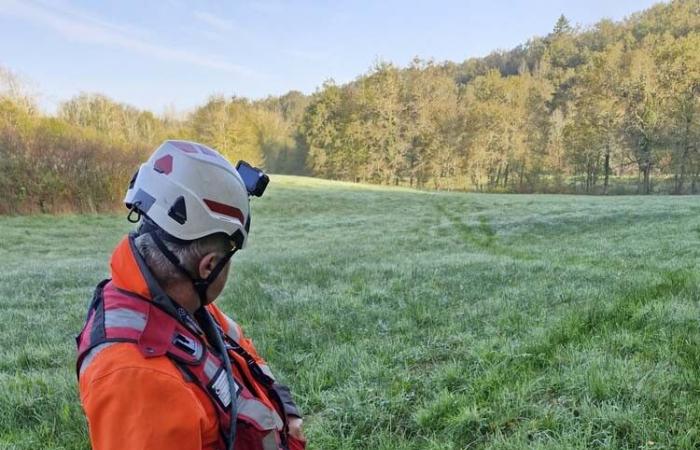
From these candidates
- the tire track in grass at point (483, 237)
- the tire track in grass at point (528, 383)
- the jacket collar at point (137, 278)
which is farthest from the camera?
the tire track in grass at point (483, 237)

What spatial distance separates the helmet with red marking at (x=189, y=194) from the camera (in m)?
1.86

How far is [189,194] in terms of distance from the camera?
6.19ft

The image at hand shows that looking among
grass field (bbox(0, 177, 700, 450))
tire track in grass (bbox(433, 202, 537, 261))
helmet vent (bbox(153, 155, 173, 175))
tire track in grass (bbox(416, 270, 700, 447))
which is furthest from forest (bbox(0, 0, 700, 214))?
helmet vent (bbox(153, 155, 173, 175))

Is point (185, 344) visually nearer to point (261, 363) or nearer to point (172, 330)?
point (172, 330)

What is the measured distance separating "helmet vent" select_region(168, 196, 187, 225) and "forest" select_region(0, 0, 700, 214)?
35.6m

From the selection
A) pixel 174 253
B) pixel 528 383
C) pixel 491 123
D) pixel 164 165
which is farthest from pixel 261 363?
pixel 491 123

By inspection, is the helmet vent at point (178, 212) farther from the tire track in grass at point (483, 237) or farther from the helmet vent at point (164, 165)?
the tire track in grass at point (483, 237)

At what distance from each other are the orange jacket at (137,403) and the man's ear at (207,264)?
37 centimetres

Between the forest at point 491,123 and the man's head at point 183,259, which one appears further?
the forest at point 491,123

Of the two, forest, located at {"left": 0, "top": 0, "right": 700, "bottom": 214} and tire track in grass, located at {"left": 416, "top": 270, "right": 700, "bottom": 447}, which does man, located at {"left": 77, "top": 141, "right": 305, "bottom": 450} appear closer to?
tire track in grass, located at {"left": 416, "top": 270, "right": 700, "bottom": 447}

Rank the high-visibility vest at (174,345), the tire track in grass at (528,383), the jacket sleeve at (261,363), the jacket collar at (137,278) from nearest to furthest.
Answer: the high-visibility vest at (174,345)
the jacket collar at (137,278)
the jacket sleeve at (261,363)
the tire track in grass at (528,383)

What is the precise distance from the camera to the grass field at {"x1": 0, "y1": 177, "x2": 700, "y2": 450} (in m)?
3.65

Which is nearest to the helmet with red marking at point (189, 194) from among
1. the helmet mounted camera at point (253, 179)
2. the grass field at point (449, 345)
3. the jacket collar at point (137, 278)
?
the jacket collar at point (137, 278)

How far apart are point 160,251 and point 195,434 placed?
675 mm
